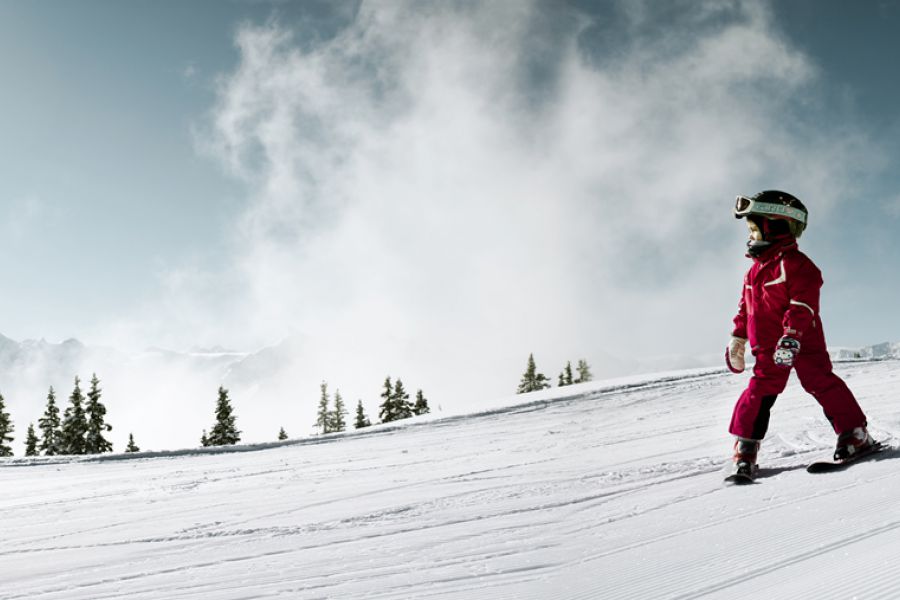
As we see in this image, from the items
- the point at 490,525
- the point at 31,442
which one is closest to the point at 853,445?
the point at 490,525

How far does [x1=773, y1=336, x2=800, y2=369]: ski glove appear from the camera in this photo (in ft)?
11.2

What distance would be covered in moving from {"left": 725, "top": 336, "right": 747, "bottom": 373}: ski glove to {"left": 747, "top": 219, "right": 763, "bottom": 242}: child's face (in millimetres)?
769

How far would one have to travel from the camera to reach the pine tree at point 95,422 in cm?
3130

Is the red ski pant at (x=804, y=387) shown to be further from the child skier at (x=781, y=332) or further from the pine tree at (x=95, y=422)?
the pine tree at (x=95, y=422)

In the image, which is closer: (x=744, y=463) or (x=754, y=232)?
(x=744, y=463)

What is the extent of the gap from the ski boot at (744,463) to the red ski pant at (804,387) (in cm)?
6

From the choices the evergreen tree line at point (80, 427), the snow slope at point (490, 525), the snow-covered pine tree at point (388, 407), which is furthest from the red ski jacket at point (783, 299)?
the snow-covered pine tree at point (388, 407)

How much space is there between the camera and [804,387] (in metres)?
3.70

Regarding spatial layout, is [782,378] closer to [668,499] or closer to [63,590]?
[668,499]

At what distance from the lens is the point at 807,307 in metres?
3.55

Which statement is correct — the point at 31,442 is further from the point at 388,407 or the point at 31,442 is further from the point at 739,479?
the point at 739,479

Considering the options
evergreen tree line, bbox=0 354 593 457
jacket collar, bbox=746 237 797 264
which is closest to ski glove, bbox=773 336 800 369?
jacket collar, bbox=746 237 797 264

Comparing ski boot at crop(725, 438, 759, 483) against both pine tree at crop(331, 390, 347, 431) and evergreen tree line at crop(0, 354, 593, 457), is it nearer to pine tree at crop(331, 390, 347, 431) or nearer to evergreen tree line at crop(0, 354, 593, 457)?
evergreen tree line at crop(0, 354, 593, 457)

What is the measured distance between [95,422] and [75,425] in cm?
94
